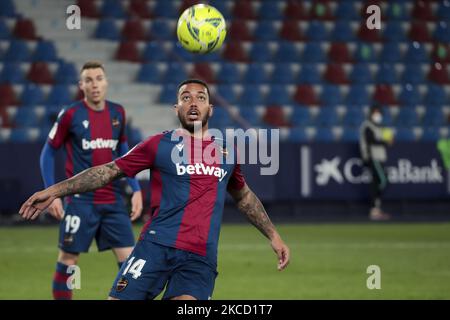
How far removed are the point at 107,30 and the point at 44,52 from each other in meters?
1.53

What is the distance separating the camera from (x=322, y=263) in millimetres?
12242

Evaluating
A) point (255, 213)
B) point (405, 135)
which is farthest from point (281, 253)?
point (405, 135)

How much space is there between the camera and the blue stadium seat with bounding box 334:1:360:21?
2217 centimetres

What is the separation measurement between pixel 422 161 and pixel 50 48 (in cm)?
749

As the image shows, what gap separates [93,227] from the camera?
8.55 m

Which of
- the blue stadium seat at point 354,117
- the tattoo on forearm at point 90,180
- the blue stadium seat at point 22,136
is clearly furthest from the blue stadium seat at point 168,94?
the tattoo on forearm at point 90,180

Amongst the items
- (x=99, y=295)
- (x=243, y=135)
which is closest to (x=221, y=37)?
(x=99, y=295)

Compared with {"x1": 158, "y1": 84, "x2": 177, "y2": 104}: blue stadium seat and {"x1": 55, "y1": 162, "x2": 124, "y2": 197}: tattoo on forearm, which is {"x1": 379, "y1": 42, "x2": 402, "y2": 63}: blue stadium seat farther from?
{"x1": 55, "y1": 162, "x2": 124, "y2": 197}: tattoo on forearm

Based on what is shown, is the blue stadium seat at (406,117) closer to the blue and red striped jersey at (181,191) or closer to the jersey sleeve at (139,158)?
the blue and red striped jersey at (181,191)

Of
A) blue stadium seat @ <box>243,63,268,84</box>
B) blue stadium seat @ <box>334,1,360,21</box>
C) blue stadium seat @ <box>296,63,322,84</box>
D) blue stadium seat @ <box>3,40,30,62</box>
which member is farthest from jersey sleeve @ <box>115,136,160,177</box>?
blue stadium seat @ <box>334,1,360,21</box>

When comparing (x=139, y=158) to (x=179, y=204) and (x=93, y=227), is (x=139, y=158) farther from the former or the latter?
(x=93, y=227)

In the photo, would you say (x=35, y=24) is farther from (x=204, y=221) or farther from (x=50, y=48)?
(x=204, y=221)

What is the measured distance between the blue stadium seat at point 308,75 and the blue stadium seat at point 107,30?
3895mm

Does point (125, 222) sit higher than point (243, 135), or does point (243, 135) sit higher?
point (243, 135)
